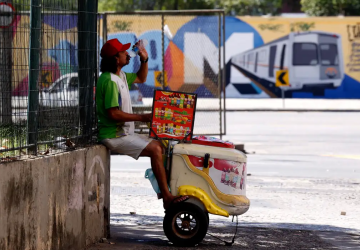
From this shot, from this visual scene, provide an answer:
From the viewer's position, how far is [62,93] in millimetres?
7066

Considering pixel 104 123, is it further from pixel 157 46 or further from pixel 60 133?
pixel 157 46

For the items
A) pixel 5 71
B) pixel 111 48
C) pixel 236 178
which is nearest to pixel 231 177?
pixel 236 178

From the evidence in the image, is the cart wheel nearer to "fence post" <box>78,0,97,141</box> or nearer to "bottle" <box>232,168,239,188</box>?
Answer: "bottle" <box>232,168,239,188</box>

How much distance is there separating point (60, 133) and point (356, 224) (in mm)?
3653

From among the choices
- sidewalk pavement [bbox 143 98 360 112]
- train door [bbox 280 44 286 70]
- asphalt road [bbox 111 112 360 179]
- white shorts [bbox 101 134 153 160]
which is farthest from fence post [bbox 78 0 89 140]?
train door [bbox 280 44 286 70]

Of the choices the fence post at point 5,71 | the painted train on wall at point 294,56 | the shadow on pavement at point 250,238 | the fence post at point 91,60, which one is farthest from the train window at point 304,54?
the fence post at point 5,71

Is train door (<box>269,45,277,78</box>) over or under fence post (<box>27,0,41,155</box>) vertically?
over

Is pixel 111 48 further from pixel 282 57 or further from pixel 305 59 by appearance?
pixel 282 57

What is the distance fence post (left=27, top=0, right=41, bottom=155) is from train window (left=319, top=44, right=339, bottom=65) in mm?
32461

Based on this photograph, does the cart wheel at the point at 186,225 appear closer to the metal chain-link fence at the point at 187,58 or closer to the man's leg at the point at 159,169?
the man's leg at the point at 159,169

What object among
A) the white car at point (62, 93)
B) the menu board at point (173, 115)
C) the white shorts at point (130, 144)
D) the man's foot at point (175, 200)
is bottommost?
the man's foot at point (175, 200)

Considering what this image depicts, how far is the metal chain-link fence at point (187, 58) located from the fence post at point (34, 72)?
8.92 m

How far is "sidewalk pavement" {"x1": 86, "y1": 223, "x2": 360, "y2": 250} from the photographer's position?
730 cm

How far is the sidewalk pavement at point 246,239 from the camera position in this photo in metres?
7.30
